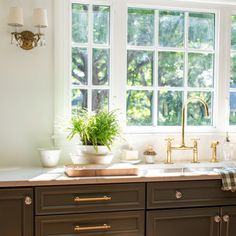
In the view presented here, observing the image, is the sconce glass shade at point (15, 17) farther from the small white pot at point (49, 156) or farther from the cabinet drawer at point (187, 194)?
the cabinet drawer at point (187, 194)

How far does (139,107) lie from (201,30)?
2.92 ft

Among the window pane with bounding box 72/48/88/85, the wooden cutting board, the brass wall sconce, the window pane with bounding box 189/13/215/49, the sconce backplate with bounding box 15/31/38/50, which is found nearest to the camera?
the wooden cutting board

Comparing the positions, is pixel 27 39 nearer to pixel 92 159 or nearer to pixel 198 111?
pixel 92 159

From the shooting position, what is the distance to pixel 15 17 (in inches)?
102

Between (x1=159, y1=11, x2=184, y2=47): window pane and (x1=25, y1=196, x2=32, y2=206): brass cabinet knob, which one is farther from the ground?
(x1=159, y1=11, x2=184, y2=47): window pane

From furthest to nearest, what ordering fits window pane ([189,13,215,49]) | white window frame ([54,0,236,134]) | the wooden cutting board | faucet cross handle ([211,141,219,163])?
1. window pane ([189,13,215,49])
2. faucet cross handle ([211,141,219,163])
3. white window frame ([54,0,236,134])
4. the wooden cutting board

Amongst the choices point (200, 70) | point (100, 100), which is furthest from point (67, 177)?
point (200, 70)

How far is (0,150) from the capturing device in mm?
2756

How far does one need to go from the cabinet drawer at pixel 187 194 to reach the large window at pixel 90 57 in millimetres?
920

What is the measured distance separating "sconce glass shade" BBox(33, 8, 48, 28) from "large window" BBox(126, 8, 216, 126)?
29.2 inches

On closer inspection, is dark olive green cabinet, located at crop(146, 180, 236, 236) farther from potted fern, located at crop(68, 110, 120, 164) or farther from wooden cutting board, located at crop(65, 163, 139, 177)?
potted fern, located at crop(68, 110, 120, 164)

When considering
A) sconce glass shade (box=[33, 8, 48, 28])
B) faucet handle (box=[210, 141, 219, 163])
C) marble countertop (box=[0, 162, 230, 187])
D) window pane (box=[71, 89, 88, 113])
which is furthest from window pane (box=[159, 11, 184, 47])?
marble countertop (box=[0, 162, 230, 187])

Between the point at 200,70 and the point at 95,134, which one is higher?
the point at 200,70

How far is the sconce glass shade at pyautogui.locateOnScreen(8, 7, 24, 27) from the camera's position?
259 centimetres
